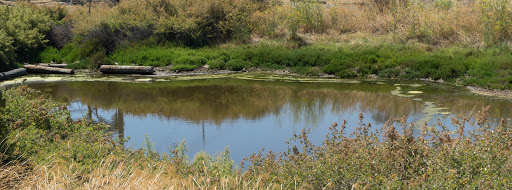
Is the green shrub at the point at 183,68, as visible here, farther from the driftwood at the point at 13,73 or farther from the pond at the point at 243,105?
the driftwood at the point at 13,73

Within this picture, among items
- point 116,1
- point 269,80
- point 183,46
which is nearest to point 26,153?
point 269,80

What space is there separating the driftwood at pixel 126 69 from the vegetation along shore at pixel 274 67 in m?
0.85

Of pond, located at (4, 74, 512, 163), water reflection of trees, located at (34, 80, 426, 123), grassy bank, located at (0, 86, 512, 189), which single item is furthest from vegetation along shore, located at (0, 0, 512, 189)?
water reflection of trees, located at (34, 80, 426, 123)

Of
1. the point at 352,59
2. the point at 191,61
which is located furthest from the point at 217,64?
the point at 352,59

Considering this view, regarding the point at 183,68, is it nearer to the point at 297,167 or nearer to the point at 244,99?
the point at 244,99

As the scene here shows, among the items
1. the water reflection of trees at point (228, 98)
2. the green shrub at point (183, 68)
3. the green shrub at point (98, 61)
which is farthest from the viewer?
the green shrub at point (98, 61)

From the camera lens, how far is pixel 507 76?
14914 mm

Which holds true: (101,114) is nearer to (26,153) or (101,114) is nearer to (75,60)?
(26,153)

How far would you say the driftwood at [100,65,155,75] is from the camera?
2019cm

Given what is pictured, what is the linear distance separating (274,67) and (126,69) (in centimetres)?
543

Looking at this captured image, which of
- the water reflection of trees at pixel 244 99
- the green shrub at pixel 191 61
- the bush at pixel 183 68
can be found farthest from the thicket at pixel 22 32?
the green shrub at pixel 191 61

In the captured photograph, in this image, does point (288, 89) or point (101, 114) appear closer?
point (101, 114)

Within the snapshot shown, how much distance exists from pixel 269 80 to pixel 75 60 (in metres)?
8.93

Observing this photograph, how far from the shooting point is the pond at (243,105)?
10.4m
